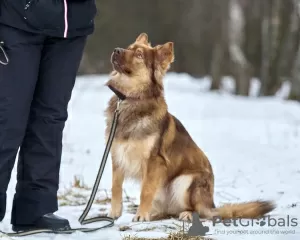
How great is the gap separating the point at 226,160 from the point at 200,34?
27.6m

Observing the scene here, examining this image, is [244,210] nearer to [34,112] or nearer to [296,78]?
[34,112]

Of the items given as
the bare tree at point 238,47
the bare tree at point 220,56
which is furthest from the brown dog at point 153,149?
the bare tree at point 220,56

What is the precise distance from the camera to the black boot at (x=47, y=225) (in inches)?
149

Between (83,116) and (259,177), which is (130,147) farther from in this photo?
(83,116)

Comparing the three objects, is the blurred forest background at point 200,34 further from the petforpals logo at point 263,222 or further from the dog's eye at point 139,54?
the petforpals logo at point 263,222

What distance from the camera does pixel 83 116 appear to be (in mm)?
11461

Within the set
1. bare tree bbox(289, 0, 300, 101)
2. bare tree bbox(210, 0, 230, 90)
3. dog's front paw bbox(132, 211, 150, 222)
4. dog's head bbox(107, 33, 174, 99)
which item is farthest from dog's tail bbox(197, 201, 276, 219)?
bare tree bbox(210, 0, 230, 90)

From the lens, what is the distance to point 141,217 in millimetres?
4426

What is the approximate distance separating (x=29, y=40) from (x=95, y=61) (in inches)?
1075

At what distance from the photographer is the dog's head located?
4535mm

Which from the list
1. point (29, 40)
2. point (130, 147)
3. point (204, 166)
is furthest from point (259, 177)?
point (29, 40)

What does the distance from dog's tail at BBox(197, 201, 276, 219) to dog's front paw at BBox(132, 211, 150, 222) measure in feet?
1.28

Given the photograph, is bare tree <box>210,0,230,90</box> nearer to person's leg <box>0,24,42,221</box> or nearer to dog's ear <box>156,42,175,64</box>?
dog's ear <box>156,42,175,64</box>

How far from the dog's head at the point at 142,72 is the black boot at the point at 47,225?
1.11 meters
